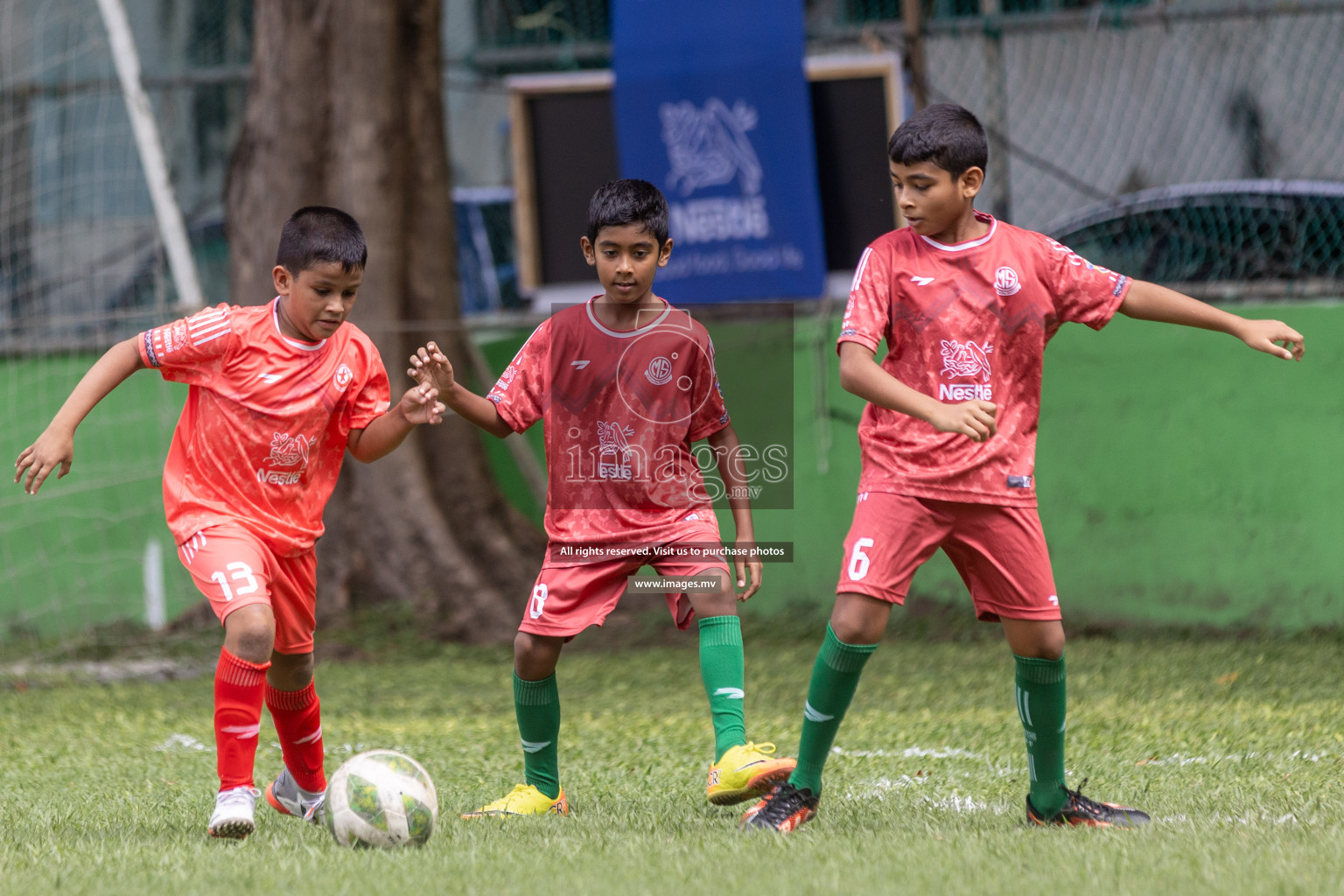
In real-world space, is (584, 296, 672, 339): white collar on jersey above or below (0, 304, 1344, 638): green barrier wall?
above

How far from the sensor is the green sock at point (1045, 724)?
3.80 metres

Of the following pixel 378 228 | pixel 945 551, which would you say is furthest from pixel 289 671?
pixel 378 228

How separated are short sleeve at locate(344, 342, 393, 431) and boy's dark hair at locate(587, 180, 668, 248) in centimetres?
69

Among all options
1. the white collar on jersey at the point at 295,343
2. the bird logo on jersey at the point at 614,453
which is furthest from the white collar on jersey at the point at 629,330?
the white collar on jersey at the point at 295,343

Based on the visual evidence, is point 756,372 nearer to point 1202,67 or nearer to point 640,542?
point 1202,67

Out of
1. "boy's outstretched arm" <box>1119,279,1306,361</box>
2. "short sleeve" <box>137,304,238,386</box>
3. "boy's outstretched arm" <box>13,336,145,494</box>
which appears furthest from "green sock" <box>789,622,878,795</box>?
"boy's outstretched arm" <box>13,336,145,494</box>

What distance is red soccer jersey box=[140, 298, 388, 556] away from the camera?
13.2 ft

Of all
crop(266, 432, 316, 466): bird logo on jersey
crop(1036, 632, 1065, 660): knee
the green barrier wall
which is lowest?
the green barrier wall

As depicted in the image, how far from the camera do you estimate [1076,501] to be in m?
7.87

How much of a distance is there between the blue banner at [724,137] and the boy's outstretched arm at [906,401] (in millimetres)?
4734

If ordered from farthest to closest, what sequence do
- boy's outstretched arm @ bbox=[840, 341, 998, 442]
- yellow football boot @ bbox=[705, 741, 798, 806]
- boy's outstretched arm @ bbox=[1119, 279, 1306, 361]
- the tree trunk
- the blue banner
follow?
the blue banner < the tree trunk < yellow football boot @ bbox=[705, 741, 798, 806] < boy's outstretched arm @ bbox=[1119, 279, 1306, 361] < boy's outstretched arm @ bbox=[840, 341, 998, 442]

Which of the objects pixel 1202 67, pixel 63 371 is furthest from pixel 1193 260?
pixel 63 371

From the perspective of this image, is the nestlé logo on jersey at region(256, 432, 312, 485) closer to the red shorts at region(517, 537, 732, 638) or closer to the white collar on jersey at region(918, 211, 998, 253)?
the red shorts at region(517, 537, 732, 638)

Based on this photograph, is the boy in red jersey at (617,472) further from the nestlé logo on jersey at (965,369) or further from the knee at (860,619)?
the nestlé logo on jersey at (965,369)
